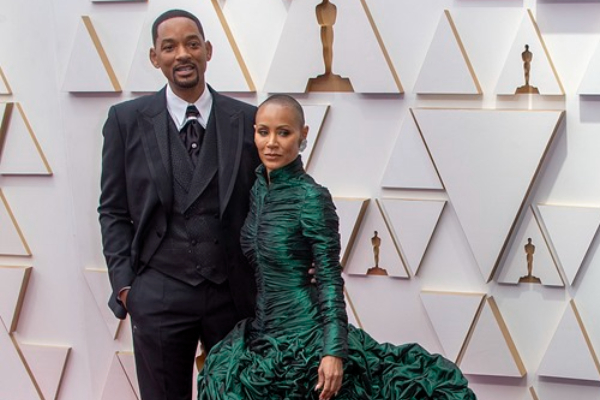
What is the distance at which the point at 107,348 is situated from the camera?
3.75 meters

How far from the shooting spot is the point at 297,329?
7.80ft

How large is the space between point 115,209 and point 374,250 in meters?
0.96

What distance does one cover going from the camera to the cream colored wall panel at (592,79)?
9.96ft

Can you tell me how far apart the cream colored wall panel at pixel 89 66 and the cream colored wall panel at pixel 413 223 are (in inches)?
40.6

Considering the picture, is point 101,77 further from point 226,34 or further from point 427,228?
point 427,228

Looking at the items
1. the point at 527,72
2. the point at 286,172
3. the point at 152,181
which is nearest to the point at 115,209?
the point at 152,181

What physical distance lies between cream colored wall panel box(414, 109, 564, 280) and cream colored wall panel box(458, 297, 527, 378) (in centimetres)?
15

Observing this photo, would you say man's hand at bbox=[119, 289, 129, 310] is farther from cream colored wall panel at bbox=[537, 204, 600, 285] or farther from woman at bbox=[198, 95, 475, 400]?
cream colored wall panel at bbox=[537, 204, 600, 285]

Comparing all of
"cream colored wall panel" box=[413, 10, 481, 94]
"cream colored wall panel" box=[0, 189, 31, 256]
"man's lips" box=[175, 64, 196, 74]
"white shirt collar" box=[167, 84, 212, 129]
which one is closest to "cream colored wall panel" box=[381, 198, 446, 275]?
"cream colored wall panel" box=[413, 10, 481, 94]

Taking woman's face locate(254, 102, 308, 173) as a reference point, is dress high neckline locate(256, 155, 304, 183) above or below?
below

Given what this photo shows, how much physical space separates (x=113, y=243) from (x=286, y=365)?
672mm

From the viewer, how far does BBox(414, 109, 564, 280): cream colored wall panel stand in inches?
123

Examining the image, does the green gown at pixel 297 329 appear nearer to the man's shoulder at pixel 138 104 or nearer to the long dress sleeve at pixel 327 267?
the long dress sleeve at pixel 327 267

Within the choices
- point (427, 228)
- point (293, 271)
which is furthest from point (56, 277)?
point (293, 271)
